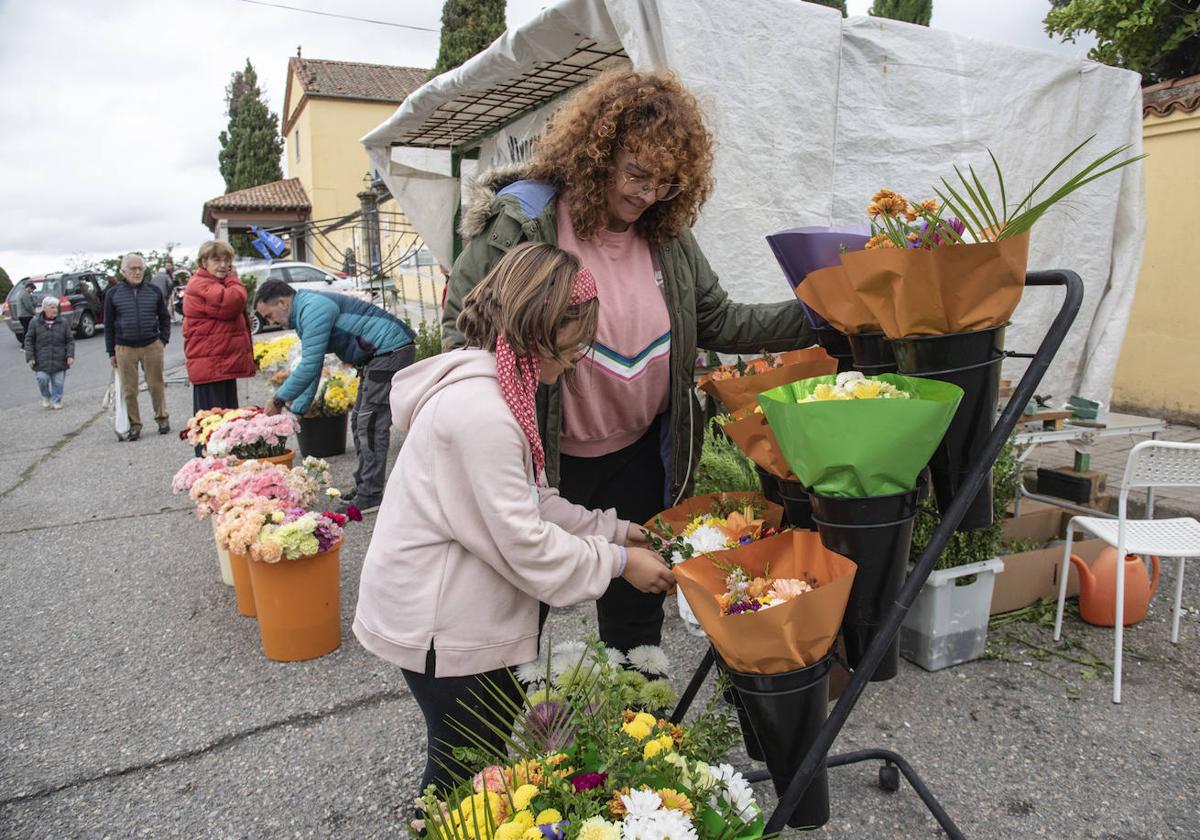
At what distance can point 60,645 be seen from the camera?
3734 millimetres

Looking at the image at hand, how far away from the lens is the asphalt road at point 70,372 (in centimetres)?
1303

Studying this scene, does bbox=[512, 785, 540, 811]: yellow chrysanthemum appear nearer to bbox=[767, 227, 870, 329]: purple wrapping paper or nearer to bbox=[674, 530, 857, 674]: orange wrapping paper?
bbox=[674, 530, 857, 674]: orange wrapping paper

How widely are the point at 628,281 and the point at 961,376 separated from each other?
0.91 metres

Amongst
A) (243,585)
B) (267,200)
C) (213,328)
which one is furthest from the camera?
(267,200)

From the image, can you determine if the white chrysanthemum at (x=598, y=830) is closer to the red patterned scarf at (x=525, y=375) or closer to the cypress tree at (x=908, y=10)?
the red patterned scarf at (x=525, y=375)

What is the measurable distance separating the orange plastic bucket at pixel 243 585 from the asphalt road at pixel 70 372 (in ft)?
31.9

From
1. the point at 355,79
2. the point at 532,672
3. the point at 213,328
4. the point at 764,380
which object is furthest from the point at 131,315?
the point at 355,79

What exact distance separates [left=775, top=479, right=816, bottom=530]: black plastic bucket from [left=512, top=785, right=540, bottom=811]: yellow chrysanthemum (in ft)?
2.35

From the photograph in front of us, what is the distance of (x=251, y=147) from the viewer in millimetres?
35125

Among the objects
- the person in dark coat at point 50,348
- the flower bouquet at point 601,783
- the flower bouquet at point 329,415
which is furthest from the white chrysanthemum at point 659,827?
the person in dark coat at point 50,348

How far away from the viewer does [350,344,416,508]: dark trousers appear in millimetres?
5297

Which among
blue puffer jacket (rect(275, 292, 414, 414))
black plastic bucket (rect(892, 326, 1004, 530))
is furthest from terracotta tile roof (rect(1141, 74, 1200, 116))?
black plastic bucket (rect(892, 326, 1004, 530))

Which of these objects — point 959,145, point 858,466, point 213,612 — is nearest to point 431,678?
point 858,466

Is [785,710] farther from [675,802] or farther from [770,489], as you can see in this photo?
[770,489]
